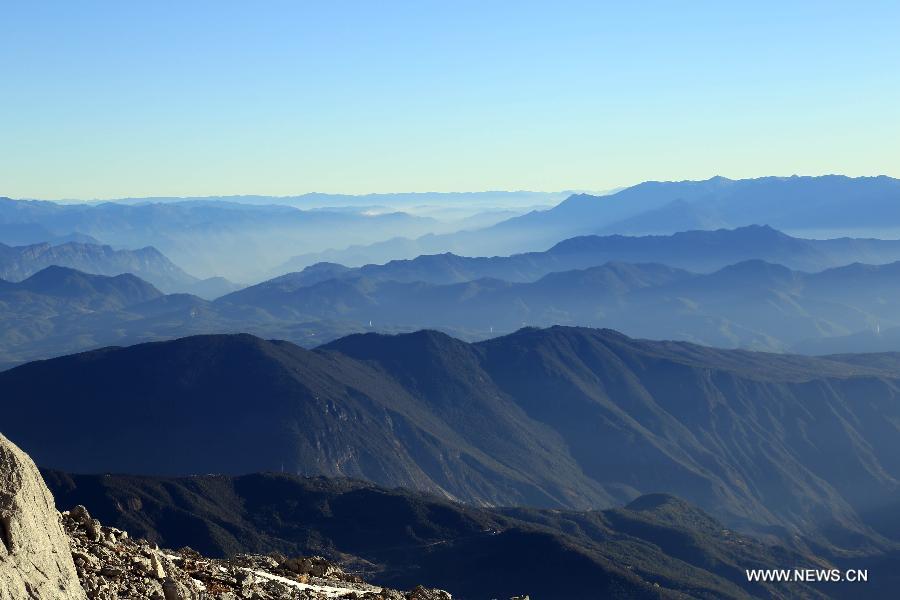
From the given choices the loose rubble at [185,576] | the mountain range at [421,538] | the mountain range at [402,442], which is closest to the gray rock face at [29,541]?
the loose rubble at [185,576]

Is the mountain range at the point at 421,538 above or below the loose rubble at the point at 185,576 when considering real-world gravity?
below

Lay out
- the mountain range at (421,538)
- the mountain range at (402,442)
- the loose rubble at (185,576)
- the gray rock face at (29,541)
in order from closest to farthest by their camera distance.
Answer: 1. the gray rock face at (29,541)
2. the loose rubble at (185,576)
3. the mountain range at (421,538)
4. the mountain range at (402,442)

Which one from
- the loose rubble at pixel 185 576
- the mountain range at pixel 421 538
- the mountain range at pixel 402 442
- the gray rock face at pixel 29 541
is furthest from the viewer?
the mountain range at pixel 402 442

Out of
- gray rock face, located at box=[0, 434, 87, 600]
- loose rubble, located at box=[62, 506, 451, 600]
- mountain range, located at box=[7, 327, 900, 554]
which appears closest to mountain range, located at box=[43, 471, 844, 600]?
mountain range, located at box=[7, 327, 900, 554]

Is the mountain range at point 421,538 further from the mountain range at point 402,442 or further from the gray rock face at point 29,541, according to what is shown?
the gray rock face at point 29,541

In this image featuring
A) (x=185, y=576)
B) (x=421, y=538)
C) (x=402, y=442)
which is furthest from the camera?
(x=402, y=442)

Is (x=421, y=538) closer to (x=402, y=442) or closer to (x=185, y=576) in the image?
(x=185, y=576)

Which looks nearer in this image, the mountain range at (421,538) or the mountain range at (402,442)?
the mountain range at (421,538)

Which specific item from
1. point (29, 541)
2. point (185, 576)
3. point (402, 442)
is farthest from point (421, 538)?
point (29, 541)
